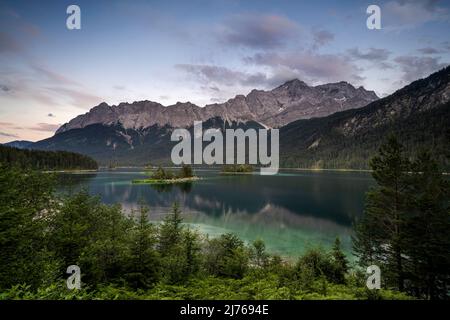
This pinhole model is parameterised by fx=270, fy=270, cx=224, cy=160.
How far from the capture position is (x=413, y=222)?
855 inches

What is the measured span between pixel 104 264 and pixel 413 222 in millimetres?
23036

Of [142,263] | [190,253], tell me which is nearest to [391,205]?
[190,253]

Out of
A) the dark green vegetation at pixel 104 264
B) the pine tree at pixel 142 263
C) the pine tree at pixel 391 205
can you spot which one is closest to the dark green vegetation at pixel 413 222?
the pine tree at pixel 391 205

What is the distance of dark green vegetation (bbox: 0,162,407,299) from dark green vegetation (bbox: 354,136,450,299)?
3707 millimetres

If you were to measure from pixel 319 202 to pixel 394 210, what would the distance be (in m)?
57.2

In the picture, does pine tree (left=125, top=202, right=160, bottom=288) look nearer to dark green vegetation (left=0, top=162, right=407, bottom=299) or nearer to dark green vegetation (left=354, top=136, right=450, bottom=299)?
dark green vegetation (left=0, top=162, right=407, bottom=299)

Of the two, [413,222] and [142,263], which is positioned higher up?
[413,222]

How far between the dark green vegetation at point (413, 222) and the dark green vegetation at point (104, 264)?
3707mm

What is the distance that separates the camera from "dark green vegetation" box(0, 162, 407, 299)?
38.3ft

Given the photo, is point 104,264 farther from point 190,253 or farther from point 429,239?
point 429,239

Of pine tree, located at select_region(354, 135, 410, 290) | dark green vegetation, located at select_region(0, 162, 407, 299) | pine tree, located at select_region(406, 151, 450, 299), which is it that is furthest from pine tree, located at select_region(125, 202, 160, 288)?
pine tree, located at select_region(406, 151, 450, 299)
